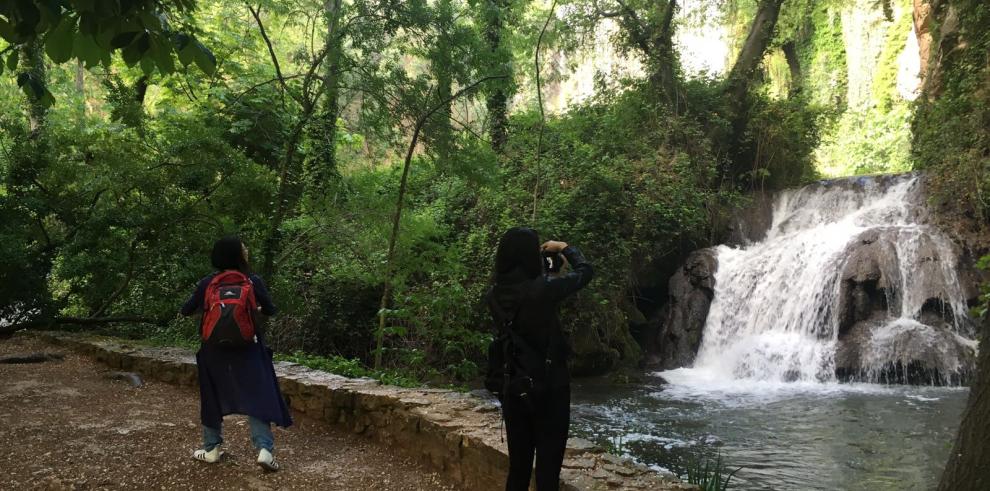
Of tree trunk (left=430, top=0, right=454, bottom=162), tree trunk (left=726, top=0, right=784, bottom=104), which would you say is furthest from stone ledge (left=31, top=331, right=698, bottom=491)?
tree trunk (left=726, top=0, right=784, bottom=104)

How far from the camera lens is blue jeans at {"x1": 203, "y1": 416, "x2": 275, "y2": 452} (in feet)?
13.4

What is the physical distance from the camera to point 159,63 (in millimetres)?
2189

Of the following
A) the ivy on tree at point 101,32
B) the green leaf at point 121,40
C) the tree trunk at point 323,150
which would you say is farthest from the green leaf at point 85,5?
the tree trunk at point 323,150

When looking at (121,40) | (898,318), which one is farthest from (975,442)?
(898,318)

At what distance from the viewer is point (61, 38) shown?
6.91 feet

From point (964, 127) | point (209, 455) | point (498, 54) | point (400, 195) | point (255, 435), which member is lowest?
point (209, 455)

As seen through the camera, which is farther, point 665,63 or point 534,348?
point 665,63

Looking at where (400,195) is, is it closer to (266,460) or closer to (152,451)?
(152,451)

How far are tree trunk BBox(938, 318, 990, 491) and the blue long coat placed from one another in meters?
3.47

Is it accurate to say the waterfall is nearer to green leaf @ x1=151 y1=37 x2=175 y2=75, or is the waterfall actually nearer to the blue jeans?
the blue jeans

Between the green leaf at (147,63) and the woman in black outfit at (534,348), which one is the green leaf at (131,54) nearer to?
the green leaf at (147,63)

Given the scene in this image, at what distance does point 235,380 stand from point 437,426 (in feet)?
4.15

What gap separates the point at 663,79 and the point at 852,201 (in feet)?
17.3

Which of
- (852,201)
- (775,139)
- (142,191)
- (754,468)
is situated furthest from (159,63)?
(775,139)
